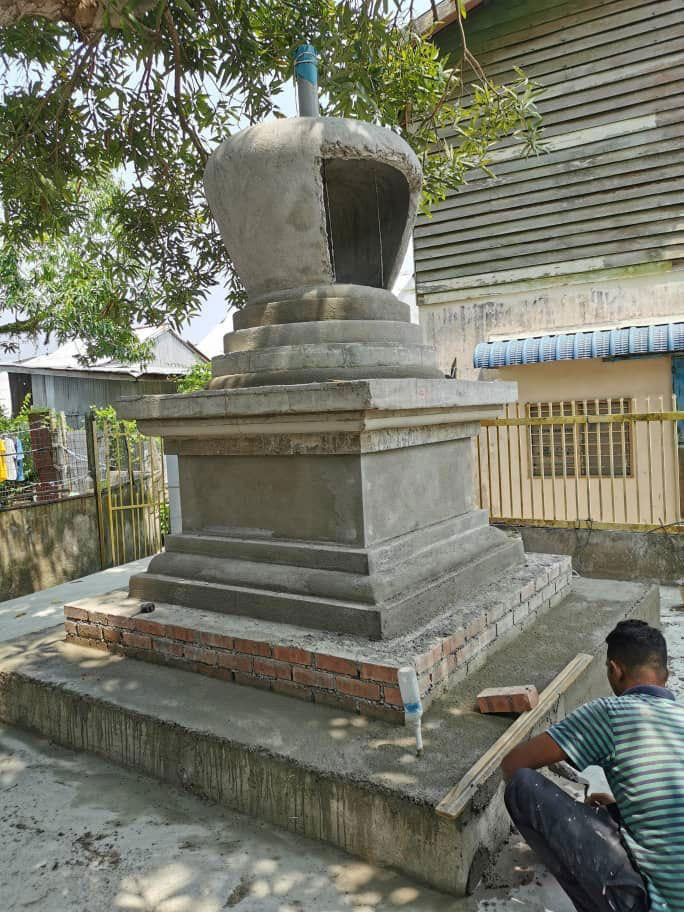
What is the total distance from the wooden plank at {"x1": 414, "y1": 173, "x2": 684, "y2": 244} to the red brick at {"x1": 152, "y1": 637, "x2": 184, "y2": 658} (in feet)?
27.8

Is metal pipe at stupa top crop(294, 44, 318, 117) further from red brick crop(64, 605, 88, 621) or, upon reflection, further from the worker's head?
the worker's head

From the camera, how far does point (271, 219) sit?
3965mm

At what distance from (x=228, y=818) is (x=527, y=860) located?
1.22 metres

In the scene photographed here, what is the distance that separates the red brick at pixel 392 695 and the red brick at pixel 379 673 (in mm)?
34

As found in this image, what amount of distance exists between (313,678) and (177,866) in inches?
37.8

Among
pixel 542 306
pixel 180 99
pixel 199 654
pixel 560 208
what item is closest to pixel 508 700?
pixel 199 654

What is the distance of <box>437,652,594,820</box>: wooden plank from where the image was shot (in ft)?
7.85

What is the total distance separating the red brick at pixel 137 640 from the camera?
3.87m

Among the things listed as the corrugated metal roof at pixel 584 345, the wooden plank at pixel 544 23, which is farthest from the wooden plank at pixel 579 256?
the wooden plank at pixel 544 23

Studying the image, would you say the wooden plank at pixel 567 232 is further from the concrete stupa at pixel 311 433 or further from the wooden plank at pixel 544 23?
the concrete stupa at pixel 311 433

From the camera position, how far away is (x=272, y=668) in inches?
133

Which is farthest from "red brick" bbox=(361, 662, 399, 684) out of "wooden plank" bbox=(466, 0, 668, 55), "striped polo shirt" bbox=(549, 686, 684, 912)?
"wooden plank" bbox=(466, 0, 668, 55)

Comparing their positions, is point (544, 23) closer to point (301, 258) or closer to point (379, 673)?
point (301, 258)

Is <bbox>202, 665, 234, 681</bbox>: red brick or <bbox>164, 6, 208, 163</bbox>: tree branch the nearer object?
<bbox>202, 665, 234, 681</bbox>: red brick
